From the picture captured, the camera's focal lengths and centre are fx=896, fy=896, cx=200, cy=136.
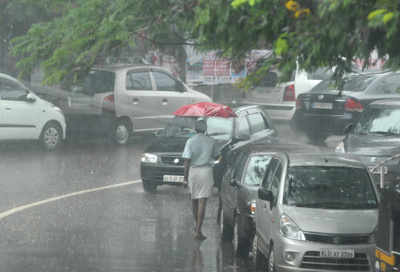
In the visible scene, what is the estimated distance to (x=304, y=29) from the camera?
777 cm

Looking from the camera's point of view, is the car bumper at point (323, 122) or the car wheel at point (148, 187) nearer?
the car wheel at point (148, 187)

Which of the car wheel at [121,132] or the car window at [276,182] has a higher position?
the car window at [276,182]

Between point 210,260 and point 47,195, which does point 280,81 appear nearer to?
point 210,260

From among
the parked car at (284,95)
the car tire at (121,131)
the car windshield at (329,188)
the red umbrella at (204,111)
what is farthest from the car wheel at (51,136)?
the car windshield at (329,188)

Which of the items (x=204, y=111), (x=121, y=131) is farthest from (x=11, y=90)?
(x=204, y=111)

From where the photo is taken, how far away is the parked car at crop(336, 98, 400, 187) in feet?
51.7

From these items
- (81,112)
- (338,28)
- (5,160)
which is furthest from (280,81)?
(81,112)

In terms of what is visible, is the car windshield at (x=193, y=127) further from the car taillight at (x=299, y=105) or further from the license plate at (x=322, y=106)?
the car taillight at (x=299, y=105)

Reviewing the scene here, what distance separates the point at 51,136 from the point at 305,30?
598 inches

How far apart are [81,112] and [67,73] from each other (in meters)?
12.4

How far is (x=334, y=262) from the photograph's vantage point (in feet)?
32.2

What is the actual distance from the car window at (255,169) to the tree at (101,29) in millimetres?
2484

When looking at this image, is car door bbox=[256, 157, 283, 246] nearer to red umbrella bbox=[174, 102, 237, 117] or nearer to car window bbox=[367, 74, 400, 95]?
red umbrella bbox=[174, 102, 237, 117]

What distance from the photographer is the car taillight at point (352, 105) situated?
2183cm
